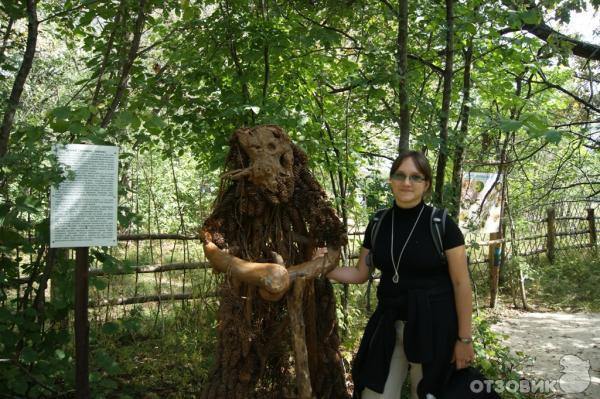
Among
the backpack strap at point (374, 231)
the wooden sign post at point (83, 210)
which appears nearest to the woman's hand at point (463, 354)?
the backpack strap at point (374, 231)

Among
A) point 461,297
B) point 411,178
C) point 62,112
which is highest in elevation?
point 62,112

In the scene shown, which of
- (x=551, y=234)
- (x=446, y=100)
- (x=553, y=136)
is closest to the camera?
(x=553, y=136)

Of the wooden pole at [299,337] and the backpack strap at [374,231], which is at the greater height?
the backpack strap at [374,231]

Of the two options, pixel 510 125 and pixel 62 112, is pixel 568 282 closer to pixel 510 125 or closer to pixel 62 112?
pixel 510 125

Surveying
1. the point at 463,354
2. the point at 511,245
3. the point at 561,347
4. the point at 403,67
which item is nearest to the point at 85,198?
the point at 463,354

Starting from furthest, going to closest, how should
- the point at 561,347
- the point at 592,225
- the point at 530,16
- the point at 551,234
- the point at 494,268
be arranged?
the point at 592,225 → the point at 551,234 → the point at 494,268 → the point at 561,347 → the point at 530,16

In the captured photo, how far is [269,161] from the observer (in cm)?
245

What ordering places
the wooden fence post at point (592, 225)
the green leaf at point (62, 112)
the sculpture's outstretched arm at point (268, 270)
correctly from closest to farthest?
the sculpture's outstretched arm at point (268, 270) < the green leaf at point (62, 112) < the wooden fence post at point (592, 225)

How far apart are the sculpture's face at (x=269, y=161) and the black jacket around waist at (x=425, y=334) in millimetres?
793

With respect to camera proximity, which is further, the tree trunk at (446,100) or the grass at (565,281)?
the grass at (565,281)

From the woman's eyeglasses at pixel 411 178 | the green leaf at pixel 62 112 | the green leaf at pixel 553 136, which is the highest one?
the green leaf at pixel 62 112

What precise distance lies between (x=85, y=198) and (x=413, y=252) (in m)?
1.65

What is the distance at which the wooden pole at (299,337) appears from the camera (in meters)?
2.34

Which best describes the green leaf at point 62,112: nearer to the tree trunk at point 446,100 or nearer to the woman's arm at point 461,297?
the woman's arm at point 461,297
